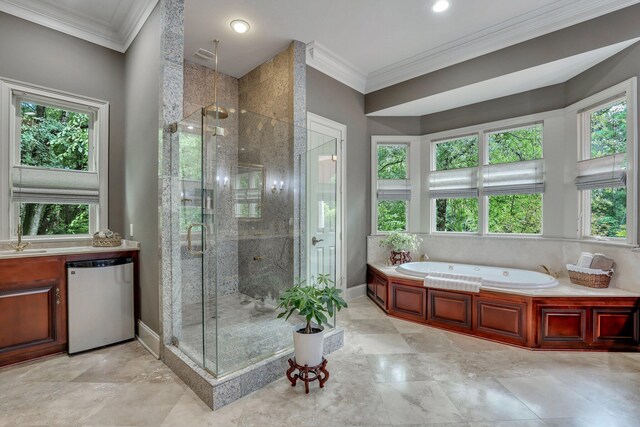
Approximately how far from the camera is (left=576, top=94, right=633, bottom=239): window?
287 centimetres

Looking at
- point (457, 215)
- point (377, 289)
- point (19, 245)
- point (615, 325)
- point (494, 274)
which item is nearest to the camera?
point (19, 245)

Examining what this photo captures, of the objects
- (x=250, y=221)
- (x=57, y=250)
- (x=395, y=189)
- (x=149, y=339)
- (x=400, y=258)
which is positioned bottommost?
(x=149, y=339)

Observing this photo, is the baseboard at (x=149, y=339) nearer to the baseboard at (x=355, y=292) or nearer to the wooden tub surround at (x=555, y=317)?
the baseboard at (x=355, y=292)

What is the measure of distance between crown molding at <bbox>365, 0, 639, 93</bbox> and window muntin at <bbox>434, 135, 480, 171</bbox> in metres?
1.19

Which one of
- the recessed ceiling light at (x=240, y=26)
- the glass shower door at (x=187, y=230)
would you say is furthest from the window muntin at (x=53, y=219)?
the recessed ceiling light at (x=240, y=26)

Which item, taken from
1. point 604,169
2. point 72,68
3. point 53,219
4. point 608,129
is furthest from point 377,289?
point 72,68

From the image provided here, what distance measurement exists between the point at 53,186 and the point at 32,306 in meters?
1.17

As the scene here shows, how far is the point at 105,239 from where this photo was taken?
9.41 feet

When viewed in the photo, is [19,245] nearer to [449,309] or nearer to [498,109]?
[449,309]

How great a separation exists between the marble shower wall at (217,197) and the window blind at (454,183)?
2999mm

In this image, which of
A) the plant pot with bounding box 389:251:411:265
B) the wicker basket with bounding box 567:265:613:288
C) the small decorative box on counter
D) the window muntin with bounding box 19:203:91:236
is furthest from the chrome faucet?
the wicker basket with bounding box 567:265:613:288

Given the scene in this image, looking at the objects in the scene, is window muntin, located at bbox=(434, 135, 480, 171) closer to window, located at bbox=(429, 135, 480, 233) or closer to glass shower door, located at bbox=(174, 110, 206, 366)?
window, located at bbox=(429, 135, 480, 233)

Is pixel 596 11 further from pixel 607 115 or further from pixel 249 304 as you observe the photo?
pixel 249 304

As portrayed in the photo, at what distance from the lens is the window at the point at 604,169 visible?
287 centimetres
